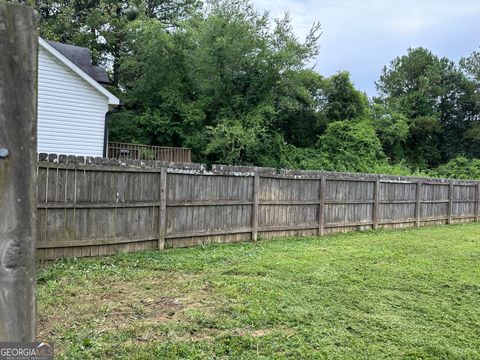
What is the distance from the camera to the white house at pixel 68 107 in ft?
40.7

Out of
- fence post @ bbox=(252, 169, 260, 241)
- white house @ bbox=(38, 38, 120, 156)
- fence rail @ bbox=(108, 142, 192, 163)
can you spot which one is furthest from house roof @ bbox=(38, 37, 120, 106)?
fence post @ bbox=(252, 169, 260, 241)

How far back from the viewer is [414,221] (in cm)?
1198

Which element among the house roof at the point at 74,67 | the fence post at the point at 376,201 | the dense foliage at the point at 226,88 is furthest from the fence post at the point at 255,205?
the dense foliage at the point at 226,88

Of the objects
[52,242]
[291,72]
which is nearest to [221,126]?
[291,72]

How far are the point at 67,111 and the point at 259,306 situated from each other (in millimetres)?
11021

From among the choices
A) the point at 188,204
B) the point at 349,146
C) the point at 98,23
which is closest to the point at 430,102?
the point at 349,146

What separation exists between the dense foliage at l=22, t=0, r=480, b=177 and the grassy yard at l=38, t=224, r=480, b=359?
33.2 ft

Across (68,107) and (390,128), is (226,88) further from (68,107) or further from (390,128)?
(390,128)

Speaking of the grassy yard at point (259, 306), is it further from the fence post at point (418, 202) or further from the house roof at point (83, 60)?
the house roof at point (83, 60)

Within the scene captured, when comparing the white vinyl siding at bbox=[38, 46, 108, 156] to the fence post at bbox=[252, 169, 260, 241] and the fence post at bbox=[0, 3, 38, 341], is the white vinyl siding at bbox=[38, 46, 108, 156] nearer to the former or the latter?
the fence post at bbox=[252, 169, 260, 241]

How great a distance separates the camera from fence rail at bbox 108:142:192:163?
1567cm

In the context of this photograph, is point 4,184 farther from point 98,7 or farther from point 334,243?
point 98,7

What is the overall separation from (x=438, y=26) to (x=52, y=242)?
14142 millimetres

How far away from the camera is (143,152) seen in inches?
616
